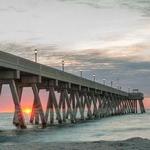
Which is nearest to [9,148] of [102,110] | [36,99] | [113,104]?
[36,99]

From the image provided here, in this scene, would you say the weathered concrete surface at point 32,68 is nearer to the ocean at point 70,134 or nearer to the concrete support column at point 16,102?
the concrete support column at point 16,102

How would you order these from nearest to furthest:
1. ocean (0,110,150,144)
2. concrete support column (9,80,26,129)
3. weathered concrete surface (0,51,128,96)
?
ocean (0,110,150,144)
weathered concrete surface (0,51,128,96)
concrete support column (9,80,26,129)

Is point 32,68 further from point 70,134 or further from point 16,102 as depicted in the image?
point 70,134

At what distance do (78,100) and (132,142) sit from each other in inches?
3392

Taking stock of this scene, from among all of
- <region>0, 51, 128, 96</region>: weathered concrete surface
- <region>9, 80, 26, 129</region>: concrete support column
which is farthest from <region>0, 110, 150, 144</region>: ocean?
<region>0, 51, 128, 96</region>: weathered concrete surface

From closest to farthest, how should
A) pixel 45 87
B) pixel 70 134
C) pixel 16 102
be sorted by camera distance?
pixel 70 134
pixel 16 102
pixel 45 87

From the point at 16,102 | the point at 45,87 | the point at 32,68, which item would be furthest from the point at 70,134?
the point at 45,87

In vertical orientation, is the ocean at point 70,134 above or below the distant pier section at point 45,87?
below

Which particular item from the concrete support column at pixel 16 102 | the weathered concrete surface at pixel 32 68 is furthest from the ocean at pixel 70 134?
the weathered concrete surface at pixel 32 68

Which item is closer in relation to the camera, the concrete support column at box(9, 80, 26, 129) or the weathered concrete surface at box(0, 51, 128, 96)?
the weathered concrete surface at box(0, 51, 128, 96)

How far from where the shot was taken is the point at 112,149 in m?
20.8

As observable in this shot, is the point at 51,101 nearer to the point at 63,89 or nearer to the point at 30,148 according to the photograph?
the point at 63,89

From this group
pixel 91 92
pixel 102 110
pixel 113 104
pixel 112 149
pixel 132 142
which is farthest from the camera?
pixel 113 104

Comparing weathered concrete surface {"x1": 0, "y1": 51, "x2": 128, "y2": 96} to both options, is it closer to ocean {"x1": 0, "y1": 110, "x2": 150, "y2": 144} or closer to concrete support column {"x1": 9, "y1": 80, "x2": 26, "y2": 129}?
concrete support column {"x1": 9, "y1": 80, "x2": 26, "y2": 129}
